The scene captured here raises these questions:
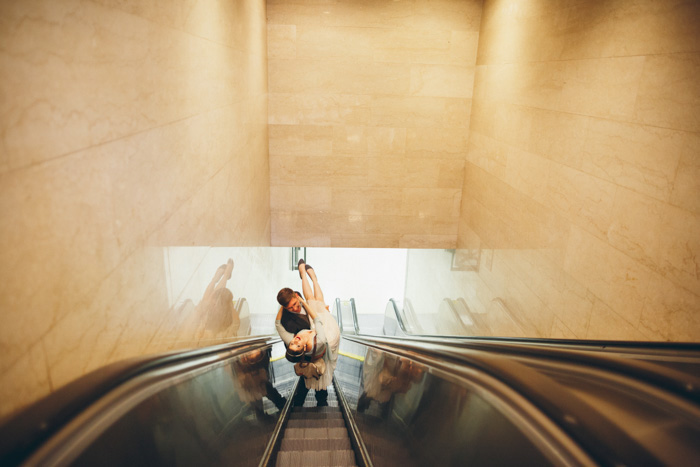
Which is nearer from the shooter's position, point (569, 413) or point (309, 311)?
point (569, 413)

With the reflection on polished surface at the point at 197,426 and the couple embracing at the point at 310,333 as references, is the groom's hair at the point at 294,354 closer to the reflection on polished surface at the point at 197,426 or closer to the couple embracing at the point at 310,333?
the couple embracing at the point at 310,333

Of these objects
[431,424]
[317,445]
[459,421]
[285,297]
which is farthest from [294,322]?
[459,421]

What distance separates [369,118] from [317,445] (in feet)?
16.0

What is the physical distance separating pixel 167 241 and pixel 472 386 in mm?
1814

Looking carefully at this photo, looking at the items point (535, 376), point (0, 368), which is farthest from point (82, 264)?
point (535, 376)

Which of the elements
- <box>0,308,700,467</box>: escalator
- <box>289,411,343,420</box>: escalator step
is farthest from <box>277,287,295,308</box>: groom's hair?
<box>0,308,700,467</box>: escalator

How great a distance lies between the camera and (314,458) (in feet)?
9.72

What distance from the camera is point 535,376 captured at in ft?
4.00

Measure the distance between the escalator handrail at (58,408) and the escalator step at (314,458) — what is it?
1602 mm

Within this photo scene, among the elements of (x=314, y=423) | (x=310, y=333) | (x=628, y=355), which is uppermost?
(x=628, y=355)

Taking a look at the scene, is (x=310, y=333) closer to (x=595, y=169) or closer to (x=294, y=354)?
(x=294, y=354)

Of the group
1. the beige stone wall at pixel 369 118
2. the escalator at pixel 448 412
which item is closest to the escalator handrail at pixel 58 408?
the escalator at pixel 448 412

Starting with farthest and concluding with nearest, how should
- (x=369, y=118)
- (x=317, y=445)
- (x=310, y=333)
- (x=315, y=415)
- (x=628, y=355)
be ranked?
(x=369, y=118)
(x=315, y=415)
(x=310, y=333)
(x=317, y=445)
(x=628, y=355)

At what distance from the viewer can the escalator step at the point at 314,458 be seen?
115 inches
